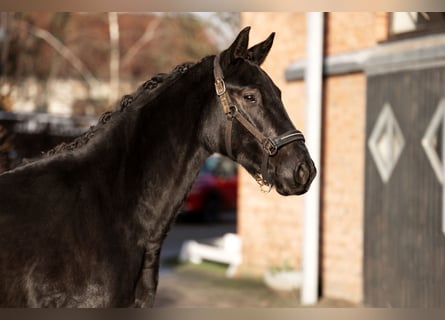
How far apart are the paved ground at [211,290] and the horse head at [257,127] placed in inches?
279

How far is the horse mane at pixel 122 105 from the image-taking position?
13.6 ft

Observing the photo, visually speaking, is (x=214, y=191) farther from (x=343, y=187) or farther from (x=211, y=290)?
(x=343, y=187)

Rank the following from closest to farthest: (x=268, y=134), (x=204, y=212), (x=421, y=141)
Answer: (x=268, y=134), (x=421, y=141), (x=204, y=212)

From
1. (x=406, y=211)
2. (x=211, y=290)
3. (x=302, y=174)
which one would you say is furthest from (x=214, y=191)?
(x=302, y=174)

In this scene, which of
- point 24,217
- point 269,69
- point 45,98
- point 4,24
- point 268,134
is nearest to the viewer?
point 24,217

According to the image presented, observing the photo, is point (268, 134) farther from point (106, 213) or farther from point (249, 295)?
point (249, 295)

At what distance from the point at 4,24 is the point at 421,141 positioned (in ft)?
47.4

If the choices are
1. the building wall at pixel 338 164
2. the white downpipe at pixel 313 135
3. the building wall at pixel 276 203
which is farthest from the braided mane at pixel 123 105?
the building wall at pixel 276 203

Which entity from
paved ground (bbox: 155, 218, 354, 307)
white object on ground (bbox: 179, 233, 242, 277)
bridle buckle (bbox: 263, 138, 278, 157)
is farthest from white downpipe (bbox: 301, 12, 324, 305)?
bridle buckle (bbox: 263, 138, 278, 157)

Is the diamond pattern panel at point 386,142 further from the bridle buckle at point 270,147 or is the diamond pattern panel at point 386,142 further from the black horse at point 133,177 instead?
the bridle buckle at point 270,147

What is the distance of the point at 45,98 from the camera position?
33.2 metres

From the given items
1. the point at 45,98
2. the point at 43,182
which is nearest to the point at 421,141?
the point at 43,182

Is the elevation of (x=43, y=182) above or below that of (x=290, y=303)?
above

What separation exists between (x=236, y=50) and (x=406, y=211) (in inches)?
243
